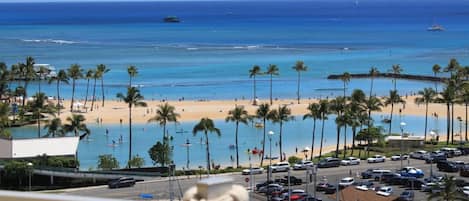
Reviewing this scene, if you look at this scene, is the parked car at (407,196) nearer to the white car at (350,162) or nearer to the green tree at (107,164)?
the white car at (350,162)

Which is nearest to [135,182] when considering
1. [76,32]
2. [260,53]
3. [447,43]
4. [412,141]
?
[412,141]

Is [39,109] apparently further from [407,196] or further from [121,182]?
[407,196]

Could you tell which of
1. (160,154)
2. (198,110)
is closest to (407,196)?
(160,154)

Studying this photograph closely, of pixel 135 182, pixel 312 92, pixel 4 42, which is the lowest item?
pixel 135 182

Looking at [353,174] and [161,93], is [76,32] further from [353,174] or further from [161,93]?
[353,174]

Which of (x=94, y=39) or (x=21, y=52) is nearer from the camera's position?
(x=21, y=52)

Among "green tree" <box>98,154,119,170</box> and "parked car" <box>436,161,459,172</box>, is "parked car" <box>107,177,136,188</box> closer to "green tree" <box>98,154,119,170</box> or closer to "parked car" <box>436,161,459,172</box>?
"green tree" <box>98,154,119,170</box>
